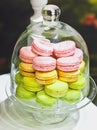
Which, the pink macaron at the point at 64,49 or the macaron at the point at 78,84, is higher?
the pink macaron at the point at 64,49

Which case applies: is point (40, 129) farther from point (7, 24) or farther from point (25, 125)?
point (7, 24)

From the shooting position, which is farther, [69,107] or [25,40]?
[25,40]

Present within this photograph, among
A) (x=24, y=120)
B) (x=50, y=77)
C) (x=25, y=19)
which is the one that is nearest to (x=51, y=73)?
(x=50, y=77)

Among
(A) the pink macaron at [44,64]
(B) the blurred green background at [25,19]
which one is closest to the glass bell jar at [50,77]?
(A) the pink macaron at [44,64]

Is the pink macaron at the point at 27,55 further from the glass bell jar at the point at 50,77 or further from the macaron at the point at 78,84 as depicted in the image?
the macaron at the point at 78,84

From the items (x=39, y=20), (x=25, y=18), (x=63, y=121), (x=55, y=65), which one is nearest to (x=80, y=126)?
(x=63, y=121)

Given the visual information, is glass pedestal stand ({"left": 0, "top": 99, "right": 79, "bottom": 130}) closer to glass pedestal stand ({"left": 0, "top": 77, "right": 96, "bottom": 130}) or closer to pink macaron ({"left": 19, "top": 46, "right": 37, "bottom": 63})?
glass pedestal stand ({"left": 0, "top": 77, "right": 96, "bottom": 130})

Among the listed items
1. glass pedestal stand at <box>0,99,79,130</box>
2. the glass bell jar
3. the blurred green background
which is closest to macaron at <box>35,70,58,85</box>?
the glass bell jar
